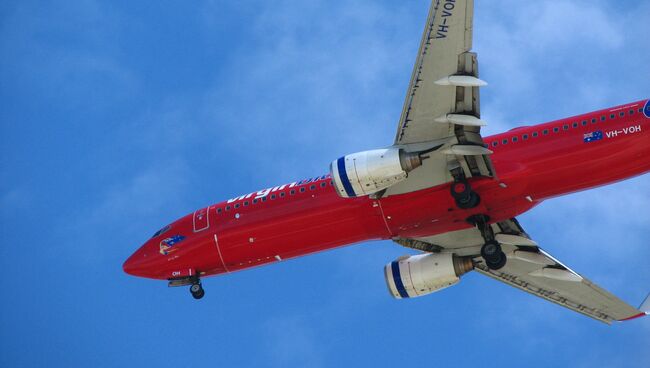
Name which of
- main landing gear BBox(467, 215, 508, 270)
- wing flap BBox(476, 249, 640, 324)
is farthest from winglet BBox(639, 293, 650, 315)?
main landing gear BBox(467, 215, 508, 270)

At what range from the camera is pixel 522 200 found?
3875 cm

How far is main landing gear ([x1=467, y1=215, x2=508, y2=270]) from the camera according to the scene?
39.8 meters

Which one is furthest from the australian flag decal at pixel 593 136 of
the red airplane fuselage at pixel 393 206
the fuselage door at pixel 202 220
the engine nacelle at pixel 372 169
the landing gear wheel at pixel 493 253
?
the fuselage door at pixel 202 220

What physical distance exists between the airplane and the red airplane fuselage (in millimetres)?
39

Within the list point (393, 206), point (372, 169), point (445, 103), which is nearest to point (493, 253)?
point (393, 206)

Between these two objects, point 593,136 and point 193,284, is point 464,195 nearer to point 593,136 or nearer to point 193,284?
point 593,136

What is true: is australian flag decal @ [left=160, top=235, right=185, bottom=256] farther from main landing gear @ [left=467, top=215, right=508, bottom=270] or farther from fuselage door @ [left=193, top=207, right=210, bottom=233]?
main landing gear @ [left=467, top=215, right=508, bottom=270]

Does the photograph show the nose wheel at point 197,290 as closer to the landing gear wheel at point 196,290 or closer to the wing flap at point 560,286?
the landing gear wheel at point 196,290

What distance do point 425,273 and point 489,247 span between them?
3233 millimetres

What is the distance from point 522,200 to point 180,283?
1321cm

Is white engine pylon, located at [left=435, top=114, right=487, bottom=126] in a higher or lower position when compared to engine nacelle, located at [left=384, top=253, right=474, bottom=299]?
higher

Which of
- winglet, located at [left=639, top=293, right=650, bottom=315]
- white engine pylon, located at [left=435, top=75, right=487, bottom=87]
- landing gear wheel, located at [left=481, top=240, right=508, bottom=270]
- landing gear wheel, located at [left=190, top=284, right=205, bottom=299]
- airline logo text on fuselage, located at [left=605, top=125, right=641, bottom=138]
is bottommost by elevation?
winglet, located at [left=639, top=293, right=650, bottom=315]

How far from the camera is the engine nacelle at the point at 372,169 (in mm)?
36906

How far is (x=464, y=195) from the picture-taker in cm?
3809
